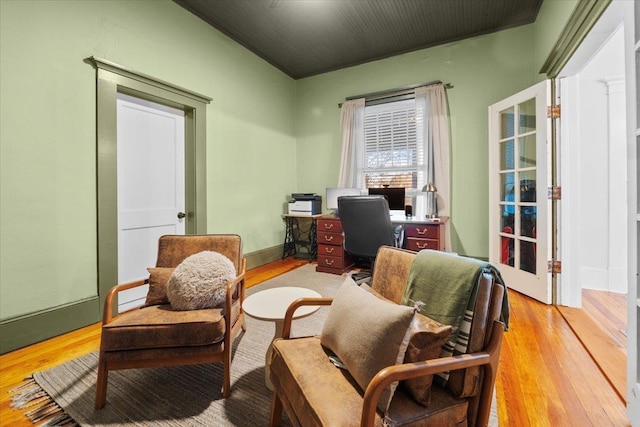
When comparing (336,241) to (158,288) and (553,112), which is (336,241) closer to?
(158,288)

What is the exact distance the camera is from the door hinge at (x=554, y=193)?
2613mm

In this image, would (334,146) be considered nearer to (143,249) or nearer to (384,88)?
(384,88)

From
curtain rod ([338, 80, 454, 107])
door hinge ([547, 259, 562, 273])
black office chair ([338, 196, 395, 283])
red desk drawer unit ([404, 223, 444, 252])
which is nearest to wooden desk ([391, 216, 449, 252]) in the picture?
red desk drawer unit ([404, 223, 444, 252])

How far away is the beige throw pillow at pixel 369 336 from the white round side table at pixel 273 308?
355 millimetres

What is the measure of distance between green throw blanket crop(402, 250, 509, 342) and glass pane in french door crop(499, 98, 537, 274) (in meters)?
2.32

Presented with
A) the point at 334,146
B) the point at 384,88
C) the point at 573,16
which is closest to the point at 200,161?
the point at 334,146

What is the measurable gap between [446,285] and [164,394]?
4.91 ft

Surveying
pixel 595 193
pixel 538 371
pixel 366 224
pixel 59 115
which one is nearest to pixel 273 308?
pixel 366 224

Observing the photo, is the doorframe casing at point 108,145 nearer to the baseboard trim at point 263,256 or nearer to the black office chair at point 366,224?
the baseboard trim at point 263,256

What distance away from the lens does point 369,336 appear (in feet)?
3.17

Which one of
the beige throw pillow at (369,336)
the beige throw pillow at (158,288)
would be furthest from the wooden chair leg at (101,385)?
the beige throw pillow at (369,336)

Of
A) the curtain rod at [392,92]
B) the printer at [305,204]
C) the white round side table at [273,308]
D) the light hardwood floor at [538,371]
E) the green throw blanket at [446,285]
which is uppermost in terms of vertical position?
the curtain rod at [392,92]

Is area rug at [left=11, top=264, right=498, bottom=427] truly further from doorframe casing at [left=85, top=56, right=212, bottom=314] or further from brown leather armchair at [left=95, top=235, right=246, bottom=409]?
doorframe casing at [left=85, top=56, right=212, bottom=314]

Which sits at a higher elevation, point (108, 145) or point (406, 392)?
point (108, 145)
